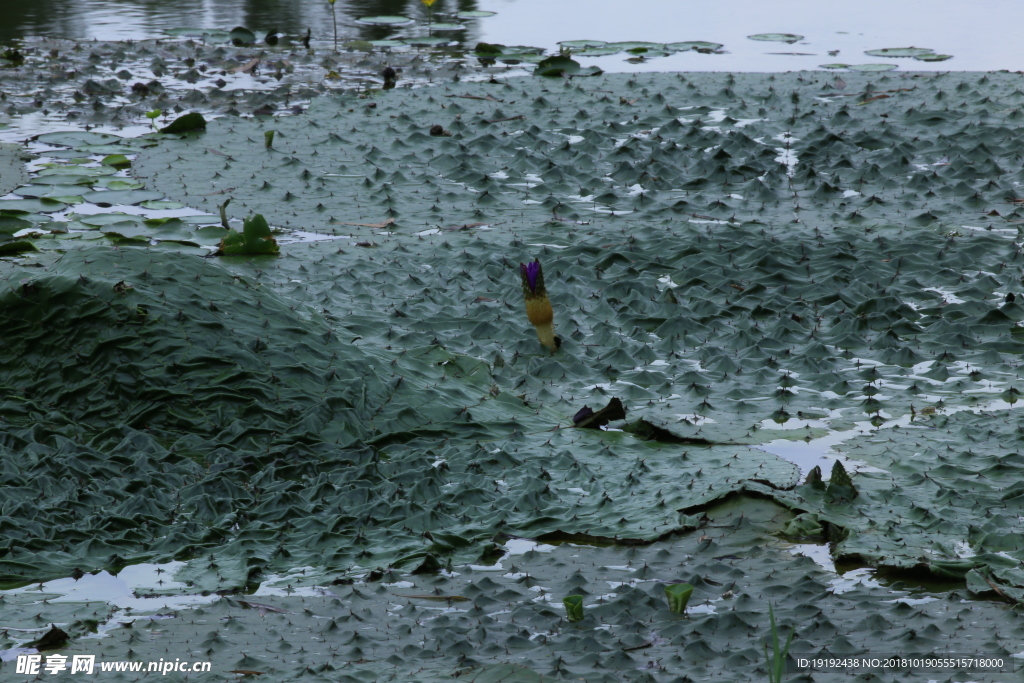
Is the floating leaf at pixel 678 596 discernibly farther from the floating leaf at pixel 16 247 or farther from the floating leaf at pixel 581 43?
the floating leaf at pixel 581 43

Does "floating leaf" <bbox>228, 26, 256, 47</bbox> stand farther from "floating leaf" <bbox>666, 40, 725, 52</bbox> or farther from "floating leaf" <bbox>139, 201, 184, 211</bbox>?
"floating leaf" <bbox>139, 201, 184, 211</bbox>

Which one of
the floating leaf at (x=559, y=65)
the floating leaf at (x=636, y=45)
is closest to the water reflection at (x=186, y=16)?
the floating leaf at (x=636, y=45)

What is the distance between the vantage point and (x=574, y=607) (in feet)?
11.3

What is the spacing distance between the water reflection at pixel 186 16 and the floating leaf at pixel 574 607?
11.5m

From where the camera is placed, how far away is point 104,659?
3275 millimetres

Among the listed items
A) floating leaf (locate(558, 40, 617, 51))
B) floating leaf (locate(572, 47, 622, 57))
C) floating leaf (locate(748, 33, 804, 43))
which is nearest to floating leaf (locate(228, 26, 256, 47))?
floating leaf (locate(558, 40, 617, 51))

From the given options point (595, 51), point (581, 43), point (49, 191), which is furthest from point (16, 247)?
point (581, 43)

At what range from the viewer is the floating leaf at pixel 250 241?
6730 mm

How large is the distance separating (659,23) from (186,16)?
21.9 feet

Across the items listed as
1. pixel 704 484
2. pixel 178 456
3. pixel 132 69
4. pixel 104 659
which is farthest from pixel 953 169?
pixel 132 69

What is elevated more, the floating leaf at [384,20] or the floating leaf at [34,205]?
the floating leaf at [384,20]

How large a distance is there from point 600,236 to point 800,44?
24.8 ft

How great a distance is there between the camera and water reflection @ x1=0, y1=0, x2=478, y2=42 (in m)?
14.2

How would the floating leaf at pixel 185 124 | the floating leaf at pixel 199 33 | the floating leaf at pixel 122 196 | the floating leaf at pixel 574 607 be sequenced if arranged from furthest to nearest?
the floating leaf at pixel 199 33
the floating leaf at pixel 185 124
the floating leaf at pixel 122 196
the floating leaf at pixel 574 607
